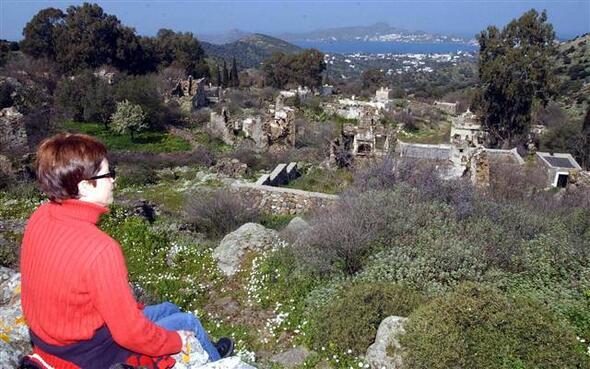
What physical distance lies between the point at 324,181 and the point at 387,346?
12.2 metres

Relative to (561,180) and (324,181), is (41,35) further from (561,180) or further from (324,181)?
(561,180)

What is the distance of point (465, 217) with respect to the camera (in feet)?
28.8

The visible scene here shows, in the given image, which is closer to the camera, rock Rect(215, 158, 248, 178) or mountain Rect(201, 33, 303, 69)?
rock Rect(215, 158, 248, 178)

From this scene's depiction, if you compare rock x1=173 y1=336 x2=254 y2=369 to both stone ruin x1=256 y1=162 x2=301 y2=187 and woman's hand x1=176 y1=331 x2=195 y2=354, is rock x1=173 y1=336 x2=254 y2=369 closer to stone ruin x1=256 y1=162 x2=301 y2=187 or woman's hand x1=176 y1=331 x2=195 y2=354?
woman's hand x1=176 y1=331 x2=195 y2=354

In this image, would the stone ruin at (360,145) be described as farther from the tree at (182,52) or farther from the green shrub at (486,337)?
the tree at (182,52)

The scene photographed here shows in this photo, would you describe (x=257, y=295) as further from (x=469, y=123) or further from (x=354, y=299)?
(x=469, y=123)

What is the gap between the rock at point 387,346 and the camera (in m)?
4.70

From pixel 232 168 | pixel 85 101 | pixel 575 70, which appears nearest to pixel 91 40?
pixel 85 101

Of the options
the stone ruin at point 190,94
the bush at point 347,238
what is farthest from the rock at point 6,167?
the stone ruin at point 190,94

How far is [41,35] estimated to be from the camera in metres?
43.2

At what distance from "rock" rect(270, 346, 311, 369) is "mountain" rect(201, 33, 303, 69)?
111018mm

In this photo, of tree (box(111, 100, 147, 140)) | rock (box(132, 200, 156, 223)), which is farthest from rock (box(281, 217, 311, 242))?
tree (box(111, 100, 147, 140))

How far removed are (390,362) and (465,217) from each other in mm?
4789

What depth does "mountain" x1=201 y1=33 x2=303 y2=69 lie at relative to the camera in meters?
121
